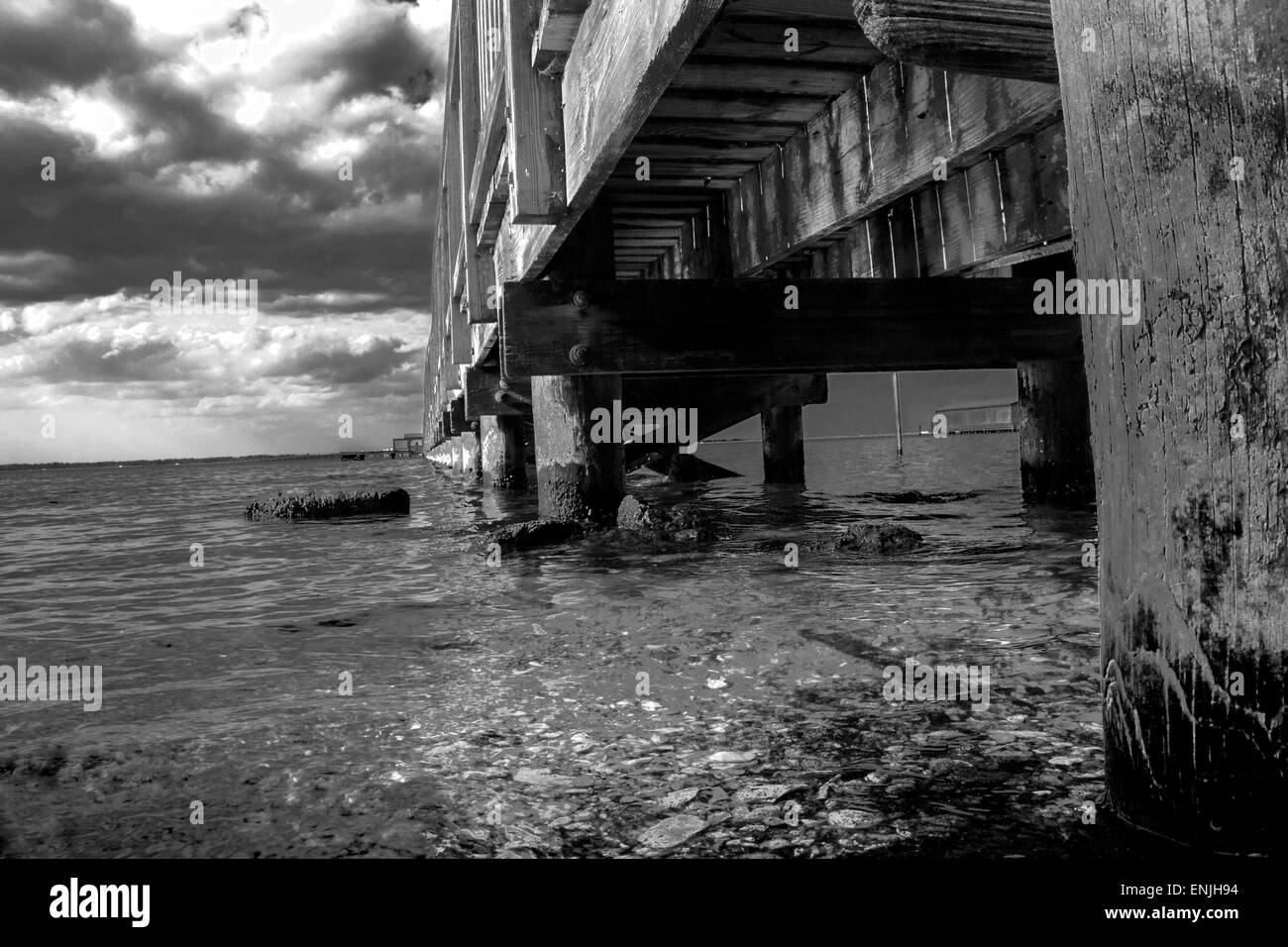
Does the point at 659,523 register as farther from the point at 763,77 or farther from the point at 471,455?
the point at 471,455

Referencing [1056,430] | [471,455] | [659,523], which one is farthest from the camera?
[471,455]

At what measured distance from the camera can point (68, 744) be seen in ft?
10.0

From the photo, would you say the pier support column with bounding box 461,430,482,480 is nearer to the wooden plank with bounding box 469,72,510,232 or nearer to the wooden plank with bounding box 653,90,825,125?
the wooden plank with bounding box 469,72,510,232

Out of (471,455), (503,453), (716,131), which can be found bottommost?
(503,453)

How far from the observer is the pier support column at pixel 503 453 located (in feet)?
63.8

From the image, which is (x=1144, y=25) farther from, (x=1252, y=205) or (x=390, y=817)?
(x=390, y=817)

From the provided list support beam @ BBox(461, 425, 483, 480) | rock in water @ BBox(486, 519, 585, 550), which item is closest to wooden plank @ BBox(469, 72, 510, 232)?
rock in water @ BBox(486, 519, 585, 550)

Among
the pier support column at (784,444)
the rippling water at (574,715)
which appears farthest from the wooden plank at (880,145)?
the pier support column at (784,444)

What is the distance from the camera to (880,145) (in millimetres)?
5938

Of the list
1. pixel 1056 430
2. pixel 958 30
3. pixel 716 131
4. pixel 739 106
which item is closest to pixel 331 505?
pixel 716 131

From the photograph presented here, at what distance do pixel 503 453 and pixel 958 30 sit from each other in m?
17.5

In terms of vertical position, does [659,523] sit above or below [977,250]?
below
